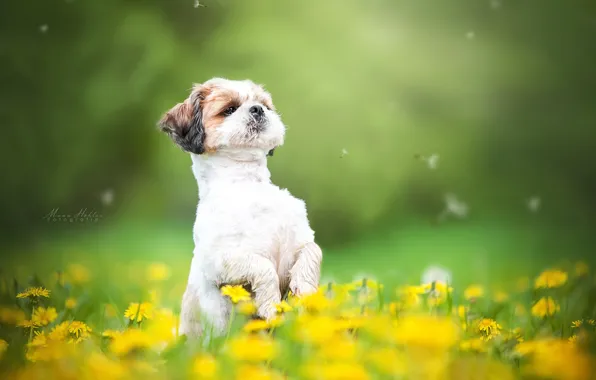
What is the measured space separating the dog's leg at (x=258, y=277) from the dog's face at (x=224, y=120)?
267 mm

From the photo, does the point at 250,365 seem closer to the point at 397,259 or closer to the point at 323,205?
the point at 397,259

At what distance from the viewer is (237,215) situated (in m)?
1.49

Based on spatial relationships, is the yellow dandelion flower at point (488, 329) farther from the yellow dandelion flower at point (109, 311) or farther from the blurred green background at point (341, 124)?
the yellow dandelion flower at point (109, 311)

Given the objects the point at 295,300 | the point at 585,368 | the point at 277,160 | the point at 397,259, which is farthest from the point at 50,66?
the point at 585,368

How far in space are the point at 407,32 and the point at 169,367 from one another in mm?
1713

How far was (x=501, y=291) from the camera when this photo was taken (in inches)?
88.8

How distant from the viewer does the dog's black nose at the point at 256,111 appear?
5.07ft

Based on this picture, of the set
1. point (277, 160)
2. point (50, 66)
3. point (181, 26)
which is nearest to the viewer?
Answer: point (50, 66)

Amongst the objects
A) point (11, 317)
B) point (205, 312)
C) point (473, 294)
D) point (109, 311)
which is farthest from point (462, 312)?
point (11, 317)

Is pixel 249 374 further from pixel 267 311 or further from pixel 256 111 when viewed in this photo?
pixel 256 111

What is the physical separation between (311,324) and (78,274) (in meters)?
1.25

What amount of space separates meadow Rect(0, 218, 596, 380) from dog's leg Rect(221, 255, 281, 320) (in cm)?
4

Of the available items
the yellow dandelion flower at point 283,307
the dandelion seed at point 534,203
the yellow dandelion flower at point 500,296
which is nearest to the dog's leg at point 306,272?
the yellow dandelion flower at point 283,307

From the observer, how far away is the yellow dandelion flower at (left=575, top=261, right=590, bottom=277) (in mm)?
2092
